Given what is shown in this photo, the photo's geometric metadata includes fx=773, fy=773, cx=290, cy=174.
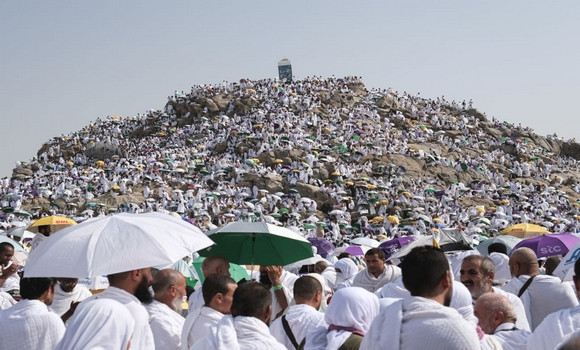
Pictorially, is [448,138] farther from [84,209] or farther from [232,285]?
[232,285]

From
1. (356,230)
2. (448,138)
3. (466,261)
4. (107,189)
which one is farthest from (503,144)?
(466,261)

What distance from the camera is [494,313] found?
181 inches

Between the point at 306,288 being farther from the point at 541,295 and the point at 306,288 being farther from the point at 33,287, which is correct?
the point at 541,295

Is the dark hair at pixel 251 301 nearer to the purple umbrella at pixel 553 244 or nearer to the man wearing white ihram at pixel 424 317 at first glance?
the man wearing white ihram at pixel 424 317

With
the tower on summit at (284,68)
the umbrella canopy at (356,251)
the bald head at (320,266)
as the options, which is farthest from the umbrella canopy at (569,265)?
the tower on summit at (284,68)

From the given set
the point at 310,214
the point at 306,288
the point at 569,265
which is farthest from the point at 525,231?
the point at 310,214

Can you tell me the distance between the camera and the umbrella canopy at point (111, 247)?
4.13 m

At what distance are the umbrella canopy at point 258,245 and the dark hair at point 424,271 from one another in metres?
3.59

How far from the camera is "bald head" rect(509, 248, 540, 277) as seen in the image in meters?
6.29

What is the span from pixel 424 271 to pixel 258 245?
13.2ft

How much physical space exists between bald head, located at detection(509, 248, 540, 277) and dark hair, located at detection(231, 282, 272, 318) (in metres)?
2.91

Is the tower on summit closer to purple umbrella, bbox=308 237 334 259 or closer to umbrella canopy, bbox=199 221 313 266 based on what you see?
purple umbrella, bbox=308 237 334 259

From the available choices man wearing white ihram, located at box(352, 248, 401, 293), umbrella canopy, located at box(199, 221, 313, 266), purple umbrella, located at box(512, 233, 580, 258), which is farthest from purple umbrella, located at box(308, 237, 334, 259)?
umbrella canopy, located at box(199, 221, 313, 266)

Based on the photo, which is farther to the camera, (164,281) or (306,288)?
(306,288)
